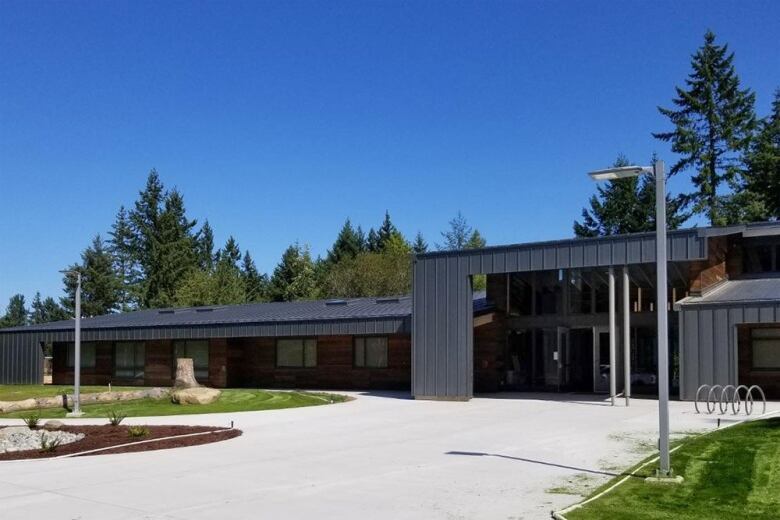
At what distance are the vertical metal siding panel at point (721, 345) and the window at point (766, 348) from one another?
155 cm

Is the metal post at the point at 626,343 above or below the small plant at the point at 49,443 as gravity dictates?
above

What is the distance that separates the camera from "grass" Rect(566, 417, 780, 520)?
822 centimetres

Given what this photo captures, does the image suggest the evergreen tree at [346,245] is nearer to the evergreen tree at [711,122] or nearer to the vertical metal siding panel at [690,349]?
the evergreen tree at [711,122]

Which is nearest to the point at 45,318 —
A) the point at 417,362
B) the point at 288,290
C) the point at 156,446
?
the point at 288,290

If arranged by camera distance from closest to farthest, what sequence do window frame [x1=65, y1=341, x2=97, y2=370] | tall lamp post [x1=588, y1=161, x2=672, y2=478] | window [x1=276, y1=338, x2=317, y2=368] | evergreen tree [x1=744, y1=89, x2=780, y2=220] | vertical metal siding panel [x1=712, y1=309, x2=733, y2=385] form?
tall lamp post [x1=588, y1=161, x2=672, y2=478], vertical metal siding panel [x1=712, y1=309, x2=733, y2=385], window [x1=276, y1=338, x2=317, y2=368], window frame [x1=65, y1=341, x2=97, y2=370], evergreen tree [x1=744, y1=89, x2=780, y2=220]

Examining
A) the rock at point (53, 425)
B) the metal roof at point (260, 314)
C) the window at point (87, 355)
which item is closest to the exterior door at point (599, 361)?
the metal roof at point (260, 314)

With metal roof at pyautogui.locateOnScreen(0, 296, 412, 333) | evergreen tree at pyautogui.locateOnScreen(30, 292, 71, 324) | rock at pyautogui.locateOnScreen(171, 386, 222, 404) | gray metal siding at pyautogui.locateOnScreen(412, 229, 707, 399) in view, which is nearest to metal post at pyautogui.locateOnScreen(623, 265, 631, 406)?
gray metal siding at pyautogui.locateOnScreen(412, 229, 707, 399)

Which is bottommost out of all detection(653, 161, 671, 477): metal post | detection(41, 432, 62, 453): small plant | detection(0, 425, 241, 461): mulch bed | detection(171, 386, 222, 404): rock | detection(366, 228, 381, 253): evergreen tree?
detection(171, 386, 222, 404): rock

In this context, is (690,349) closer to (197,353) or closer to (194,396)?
(194,396)

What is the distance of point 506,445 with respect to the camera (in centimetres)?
1395

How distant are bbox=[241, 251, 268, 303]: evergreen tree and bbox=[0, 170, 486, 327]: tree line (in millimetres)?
172

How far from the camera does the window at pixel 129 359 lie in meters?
36.9

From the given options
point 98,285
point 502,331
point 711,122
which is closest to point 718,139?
point 711,122

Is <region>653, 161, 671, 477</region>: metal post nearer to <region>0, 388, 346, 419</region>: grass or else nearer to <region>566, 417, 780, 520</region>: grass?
<region>566, 417, 780, 520</region>: grass
